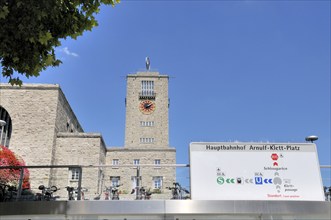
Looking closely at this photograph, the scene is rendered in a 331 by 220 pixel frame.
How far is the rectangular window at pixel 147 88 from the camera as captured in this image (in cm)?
6341

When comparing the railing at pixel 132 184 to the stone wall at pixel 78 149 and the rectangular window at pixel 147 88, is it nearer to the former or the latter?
the stone wall at pixel 78 149

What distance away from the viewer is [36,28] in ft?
27.3

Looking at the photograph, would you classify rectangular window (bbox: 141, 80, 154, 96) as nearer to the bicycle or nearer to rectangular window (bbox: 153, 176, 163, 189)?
the bicycle

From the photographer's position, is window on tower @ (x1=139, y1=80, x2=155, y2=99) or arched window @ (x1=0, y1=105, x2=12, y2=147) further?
window on tower @ (x1=139, y1=80, x2=155, y2=99)

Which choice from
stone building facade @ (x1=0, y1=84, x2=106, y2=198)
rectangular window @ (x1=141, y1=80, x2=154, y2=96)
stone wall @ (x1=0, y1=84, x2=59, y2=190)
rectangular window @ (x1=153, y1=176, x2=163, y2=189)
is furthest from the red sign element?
rectangular window @ (x1=141, y1=80, x2=154, y2=96)

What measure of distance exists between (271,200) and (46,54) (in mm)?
7089

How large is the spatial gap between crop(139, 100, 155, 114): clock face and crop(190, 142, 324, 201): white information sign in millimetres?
50641

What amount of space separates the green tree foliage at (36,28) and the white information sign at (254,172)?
15.1ft

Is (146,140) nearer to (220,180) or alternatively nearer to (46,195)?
(46,195)

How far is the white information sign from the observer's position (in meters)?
10.9

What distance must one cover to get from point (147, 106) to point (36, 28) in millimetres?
54052

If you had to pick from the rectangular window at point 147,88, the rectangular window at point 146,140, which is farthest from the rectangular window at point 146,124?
the rectangular window at point 147,88

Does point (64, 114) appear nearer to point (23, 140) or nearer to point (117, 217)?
point (23, 140)

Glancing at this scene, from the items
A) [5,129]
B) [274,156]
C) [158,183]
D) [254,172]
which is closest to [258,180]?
[254,172]
